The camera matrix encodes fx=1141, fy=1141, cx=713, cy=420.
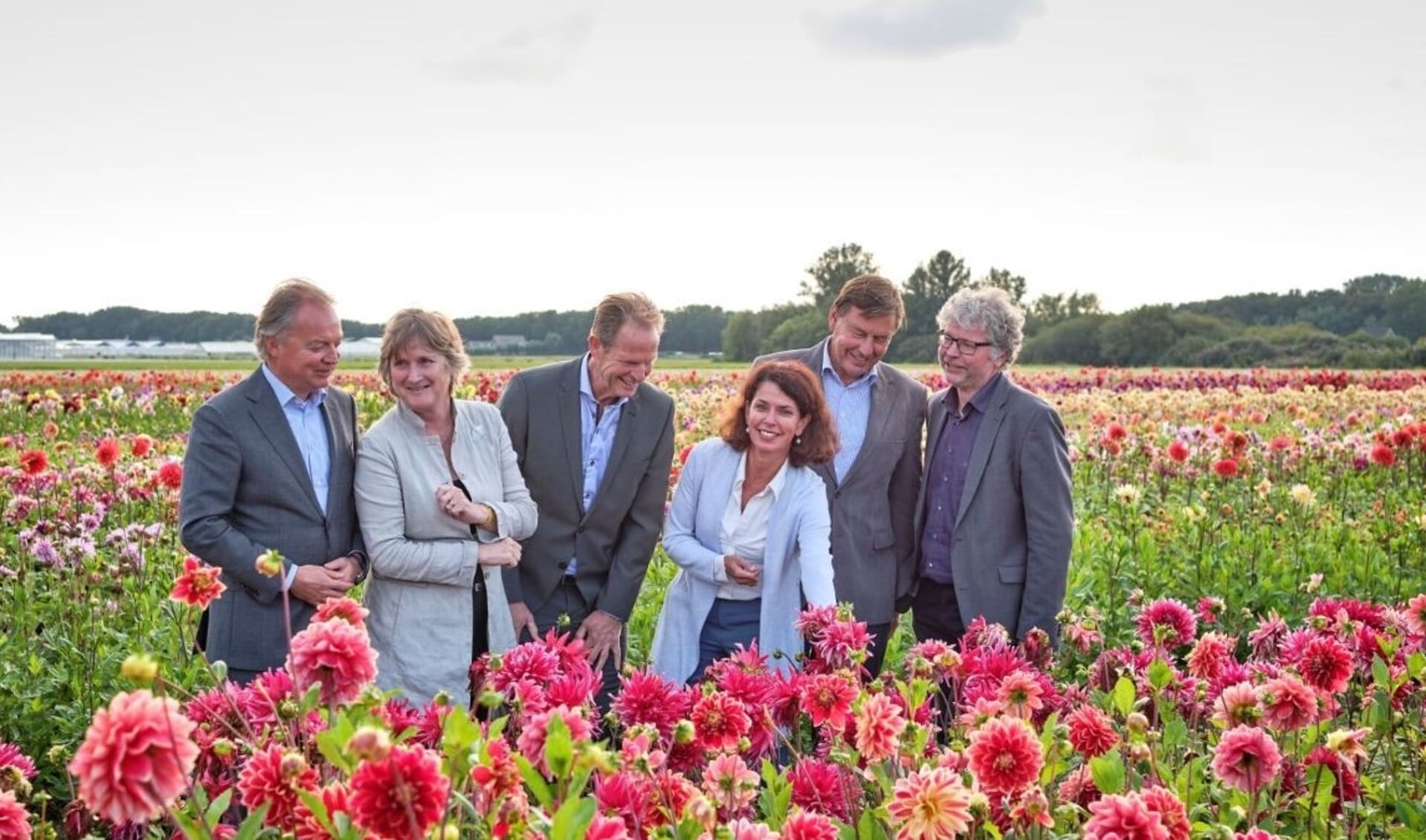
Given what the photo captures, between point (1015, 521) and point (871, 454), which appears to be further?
point (871, 454)

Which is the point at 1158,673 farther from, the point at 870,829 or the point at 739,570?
the point at 739,570

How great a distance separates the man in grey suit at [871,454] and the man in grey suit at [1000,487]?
230 mm

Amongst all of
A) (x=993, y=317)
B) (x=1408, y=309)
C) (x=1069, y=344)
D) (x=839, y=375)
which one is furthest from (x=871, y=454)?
(x=1408, y=309)

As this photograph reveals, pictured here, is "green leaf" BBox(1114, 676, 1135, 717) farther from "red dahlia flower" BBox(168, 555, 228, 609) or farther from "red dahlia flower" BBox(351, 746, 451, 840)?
"red dahlia flower" BBox(168, 555, 228, 609)

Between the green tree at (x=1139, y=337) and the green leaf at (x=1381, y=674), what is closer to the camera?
the green leaf at (x=1381, y=674)

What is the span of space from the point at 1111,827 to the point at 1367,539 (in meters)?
6.86

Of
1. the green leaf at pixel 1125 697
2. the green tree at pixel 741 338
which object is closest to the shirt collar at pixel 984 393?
the green leaf at pixel 1125 697

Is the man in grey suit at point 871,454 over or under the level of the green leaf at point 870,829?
over

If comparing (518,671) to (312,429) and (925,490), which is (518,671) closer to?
(312,429)

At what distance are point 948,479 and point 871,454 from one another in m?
0.33

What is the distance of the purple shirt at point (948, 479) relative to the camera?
14.9 ft

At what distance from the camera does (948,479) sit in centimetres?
460

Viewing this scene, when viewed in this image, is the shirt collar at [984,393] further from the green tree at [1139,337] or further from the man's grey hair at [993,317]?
the green tree at [1139,337]

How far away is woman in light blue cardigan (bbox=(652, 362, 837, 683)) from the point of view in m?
4.09
